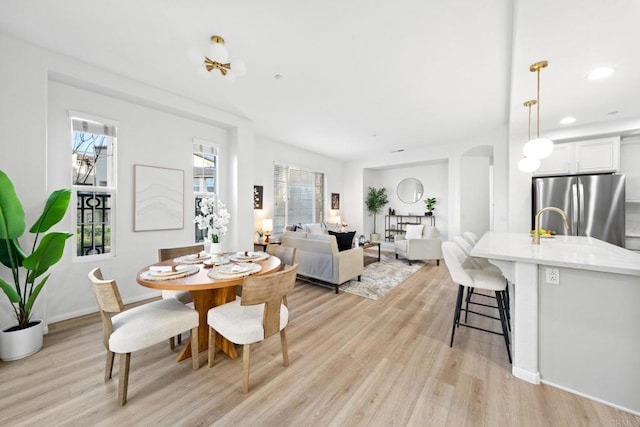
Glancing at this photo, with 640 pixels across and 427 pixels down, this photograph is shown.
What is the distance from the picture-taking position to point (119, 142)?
3.20 metres

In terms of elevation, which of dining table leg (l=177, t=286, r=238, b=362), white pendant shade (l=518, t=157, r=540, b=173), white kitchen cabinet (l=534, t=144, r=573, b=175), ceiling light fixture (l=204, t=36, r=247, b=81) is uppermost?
ceiling light fixture (l=204, t=36, r=247, b=81)

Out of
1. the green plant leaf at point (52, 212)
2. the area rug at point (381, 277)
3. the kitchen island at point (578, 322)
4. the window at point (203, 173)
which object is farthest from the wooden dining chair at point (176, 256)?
the kitchen island at point (578, 322)

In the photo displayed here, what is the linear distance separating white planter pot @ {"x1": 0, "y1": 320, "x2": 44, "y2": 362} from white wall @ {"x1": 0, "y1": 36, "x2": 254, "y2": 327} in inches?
14.0

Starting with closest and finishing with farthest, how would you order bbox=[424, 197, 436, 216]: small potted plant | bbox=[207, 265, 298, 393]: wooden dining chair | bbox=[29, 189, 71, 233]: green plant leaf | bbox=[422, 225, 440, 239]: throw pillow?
1. bbox=[207, 265, 298, 393]: wooden dining chair
2. bbox=[29, 189, 71, 233]: green plant leaf
3. bbox=[422, 225, 440, 239]: throw pillow
4. bbox=[424, 197, 436, 216]: small potted plant

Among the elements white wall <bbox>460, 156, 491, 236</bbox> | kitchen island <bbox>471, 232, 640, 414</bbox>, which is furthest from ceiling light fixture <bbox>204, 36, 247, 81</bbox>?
white wall <bbox>460, 156, 491, 236</bbox>

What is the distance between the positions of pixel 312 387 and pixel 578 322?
74.8 inches

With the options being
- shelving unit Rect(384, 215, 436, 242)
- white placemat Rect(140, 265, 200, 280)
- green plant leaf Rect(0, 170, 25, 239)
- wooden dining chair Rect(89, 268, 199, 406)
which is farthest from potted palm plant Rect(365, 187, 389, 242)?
green plant leaf Rect(0, 170, 25, 239)

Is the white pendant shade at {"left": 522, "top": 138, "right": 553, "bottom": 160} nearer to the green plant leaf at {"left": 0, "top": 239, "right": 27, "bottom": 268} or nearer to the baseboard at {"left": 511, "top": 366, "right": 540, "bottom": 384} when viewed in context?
the baseboard at {"left": 511, "top": 366, "right": 540, "bottom": 384}

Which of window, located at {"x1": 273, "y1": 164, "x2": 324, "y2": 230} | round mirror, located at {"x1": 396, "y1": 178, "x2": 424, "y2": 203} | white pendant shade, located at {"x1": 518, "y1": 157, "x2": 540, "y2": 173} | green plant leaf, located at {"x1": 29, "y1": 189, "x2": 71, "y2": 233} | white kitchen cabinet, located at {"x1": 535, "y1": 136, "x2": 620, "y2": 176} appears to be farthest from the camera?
round mirror, located at {"x1": 396, "y1": 178, "x2": 424, "y2": 203}

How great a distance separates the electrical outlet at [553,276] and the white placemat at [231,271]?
7.24 feet

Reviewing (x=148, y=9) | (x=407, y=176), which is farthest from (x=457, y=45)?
A: (x=407, y=176)

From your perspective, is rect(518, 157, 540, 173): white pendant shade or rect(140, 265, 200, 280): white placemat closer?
rect(140, 265, 200, 280): white placemat

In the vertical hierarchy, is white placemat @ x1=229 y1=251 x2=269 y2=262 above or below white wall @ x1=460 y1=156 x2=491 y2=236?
below

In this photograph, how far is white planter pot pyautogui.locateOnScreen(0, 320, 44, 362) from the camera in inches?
81.2
